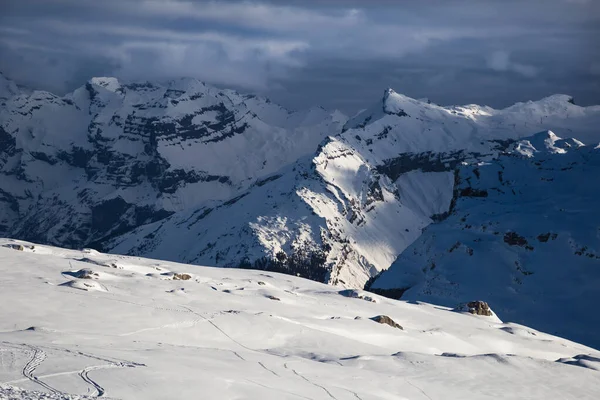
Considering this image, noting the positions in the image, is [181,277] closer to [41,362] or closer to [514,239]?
[41,362]

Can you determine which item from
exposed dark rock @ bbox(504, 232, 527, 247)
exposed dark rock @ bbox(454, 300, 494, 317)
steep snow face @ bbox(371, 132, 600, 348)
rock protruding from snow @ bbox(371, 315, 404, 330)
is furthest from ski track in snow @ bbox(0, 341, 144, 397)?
exposed dark rock @ bbox(504, 232, 527, 247)

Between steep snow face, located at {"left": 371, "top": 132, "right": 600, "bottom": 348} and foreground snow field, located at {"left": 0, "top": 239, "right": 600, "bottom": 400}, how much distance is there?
26.2 meters

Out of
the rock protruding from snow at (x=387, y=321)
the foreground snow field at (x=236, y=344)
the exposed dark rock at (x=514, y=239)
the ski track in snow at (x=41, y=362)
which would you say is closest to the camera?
the ski track in snow at (x=41, y=362)

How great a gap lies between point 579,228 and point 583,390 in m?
71.9

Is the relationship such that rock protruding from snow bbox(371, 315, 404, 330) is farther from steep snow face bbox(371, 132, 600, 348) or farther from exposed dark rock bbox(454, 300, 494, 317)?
steep snow face bbox(371, 132, 600, 348)

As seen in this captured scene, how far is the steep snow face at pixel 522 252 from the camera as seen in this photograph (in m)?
107

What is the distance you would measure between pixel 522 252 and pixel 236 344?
7493 centimetres

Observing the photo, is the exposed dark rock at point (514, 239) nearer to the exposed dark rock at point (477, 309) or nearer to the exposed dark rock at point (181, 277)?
the exposed dark rock at point (477, 309)

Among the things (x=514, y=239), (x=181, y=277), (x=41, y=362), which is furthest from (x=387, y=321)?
(x=514, y=239)

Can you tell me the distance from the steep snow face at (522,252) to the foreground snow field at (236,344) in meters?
26.2

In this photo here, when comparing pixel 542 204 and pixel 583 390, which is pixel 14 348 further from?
pixel 542 204

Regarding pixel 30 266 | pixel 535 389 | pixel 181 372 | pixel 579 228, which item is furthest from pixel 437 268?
pixel 181 372

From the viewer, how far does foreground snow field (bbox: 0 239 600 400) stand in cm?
3819

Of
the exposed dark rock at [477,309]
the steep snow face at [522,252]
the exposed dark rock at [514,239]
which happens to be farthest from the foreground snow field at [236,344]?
the exposed dark rock at [514,239]
